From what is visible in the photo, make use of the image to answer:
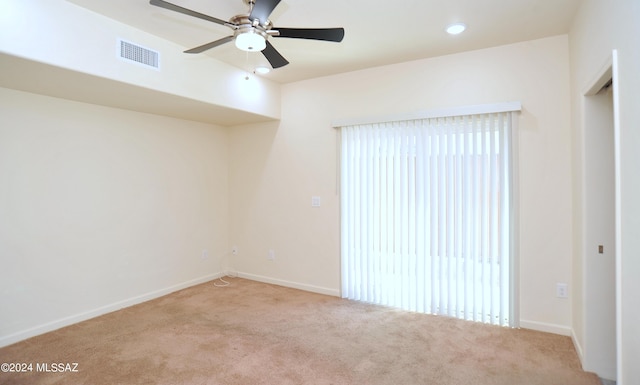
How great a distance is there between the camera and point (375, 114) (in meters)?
3.77

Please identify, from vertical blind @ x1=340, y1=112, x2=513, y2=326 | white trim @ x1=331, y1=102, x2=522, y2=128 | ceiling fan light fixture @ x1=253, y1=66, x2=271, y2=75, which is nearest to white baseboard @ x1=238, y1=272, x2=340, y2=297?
vertical blind @ x1=340, y1=112, x2=513, y2=326

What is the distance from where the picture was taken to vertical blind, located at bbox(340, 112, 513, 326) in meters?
3.17

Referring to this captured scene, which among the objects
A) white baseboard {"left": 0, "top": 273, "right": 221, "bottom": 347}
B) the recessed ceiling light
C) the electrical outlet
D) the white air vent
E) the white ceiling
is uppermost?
the white ceiling

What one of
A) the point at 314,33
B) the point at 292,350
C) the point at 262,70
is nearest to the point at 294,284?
the point at 292,350

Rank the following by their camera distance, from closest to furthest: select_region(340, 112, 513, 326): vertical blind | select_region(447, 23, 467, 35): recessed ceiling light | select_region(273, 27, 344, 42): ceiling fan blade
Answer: select_region(273, 27, 344, 42): ceiling fan blade, select_region(447, 23, 467, 35): recessed ceiling light, select_region(340, 112, 513, 326): vertical blind

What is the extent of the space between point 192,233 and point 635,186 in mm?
4355

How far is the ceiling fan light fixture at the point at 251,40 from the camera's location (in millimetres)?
2096

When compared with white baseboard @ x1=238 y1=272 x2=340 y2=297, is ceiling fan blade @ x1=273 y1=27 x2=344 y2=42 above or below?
above

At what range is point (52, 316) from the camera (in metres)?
3.18

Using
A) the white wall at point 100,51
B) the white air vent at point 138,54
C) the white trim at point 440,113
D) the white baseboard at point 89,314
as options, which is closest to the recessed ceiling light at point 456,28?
the white trim at point 440,113

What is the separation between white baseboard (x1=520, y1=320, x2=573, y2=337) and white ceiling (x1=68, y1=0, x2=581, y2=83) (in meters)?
2.49

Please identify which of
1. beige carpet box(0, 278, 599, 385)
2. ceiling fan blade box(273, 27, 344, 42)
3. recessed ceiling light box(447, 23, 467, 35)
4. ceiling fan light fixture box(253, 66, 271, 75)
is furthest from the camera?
ceiling fan light fixture box(253, 66, 271, 75)

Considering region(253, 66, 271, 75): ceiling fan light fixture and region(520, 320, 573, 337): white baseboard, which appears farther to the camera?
region(253, 66, 271, 75): ceiling fan light fixture

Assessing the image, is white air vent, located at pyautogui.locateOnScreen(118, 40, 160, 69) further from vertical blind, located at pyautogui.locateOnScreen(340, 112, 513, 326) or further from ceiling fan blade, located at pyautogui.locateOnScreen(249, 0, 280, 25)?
vertical blind, located at pyautogui.locateOnScreen(340, 112, 513, 326)
